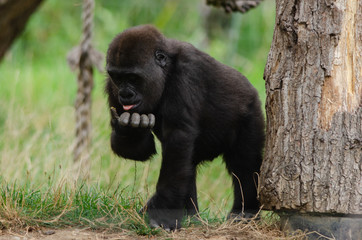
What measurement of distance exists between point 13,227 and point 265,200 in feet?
4.75

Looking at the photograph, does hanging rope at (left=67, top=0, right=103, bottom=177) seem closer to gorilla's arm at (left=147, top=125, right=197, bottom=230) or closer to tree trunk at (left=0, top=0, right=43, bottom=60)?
tree trunk at (left=0, top=0, right=43, bottom=60)

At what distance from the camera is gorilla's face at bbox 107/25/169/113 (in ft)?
11.4

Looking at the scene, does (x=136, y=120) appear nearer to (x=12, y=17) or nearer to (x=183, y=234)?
(x=183, y=234)

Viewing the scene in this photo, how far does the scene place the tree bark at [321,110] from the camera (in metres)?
2.99

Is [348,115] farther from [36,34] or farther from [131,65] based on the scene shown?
[36,34]

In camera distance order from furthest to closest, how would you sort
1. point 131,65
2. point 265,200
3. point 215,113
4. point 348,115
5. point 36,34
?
point 36,34, point 215,113, point 131,65, point 265,200, point 348,115

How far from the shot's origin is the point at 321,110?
120 inches

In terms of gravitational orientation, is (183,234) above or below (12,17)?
below

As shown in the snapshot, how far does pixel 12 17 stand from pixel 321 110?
7.99 feet

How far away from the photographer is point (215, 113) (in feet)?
12.5

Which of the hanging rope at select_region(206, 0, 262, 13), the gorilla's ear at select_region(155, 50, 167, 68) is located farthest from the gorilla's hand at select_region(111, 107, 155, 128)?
the hanging rope at select_region(206, 0, 262, 13)

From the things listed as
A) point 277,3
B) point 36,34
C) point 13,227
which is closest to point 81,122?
point 13,227

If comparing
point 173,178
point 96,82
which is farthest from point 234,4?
point 96,82

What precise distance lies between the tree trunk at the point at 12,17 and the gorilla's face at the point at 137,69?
0.98 metres
